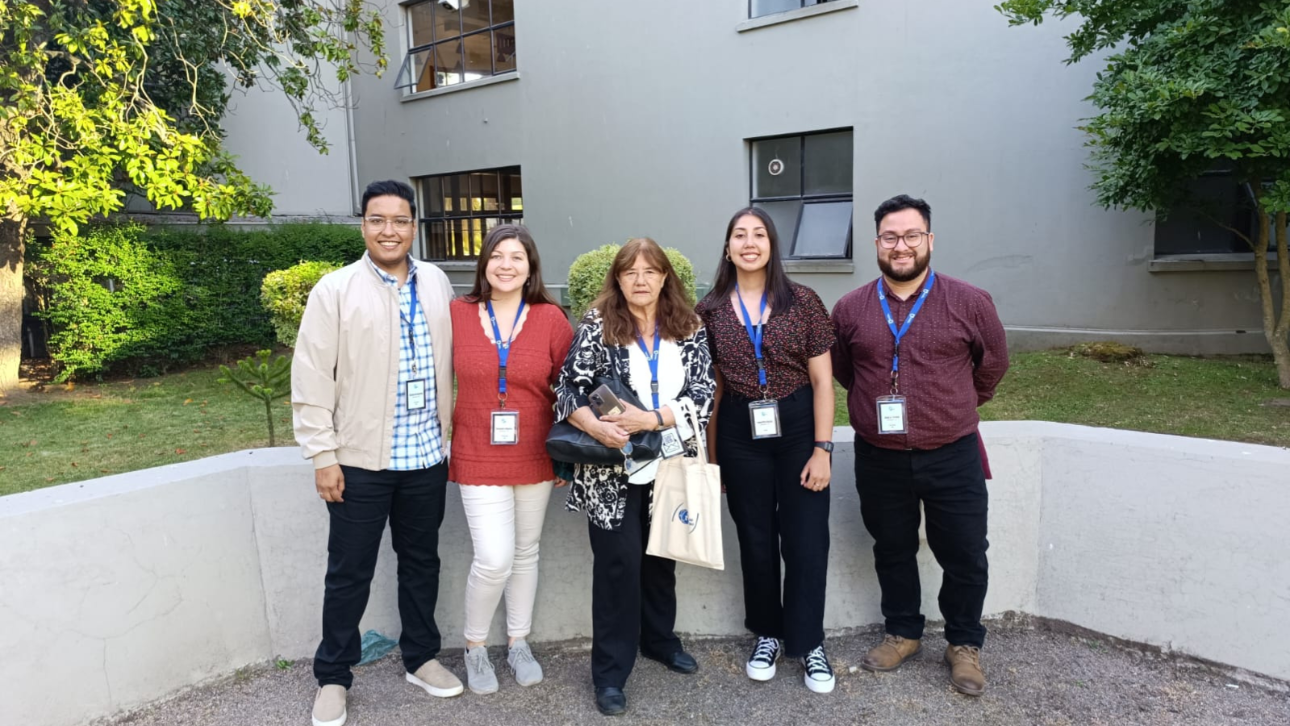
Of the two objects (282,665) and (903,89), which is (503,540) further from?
(903,89)

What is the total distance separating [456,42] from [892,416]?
14248 mm

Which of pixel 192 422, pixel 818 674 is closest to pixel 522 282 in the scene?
pixel 818 674

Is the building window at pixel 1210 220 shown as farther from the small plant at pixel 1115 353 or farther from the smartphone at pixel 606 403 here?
the smartphone at pixel 606 403

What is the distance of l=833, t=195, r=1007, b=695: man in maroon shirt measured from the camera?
310 cm

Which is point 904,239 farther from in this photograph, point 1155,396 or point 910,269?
point 1155,396

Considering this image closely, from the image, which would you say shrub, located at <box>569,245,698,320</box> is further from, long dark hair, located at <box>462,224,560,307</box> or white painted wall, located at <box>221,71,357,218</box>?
white painted wall, located at <box>221,71,357,218</box>

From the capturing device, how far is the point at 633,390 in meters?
3.06

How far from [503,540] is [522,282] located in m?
1.04

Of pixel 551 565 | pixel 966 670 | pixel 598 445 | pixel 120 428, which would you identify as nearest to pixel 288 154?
pixel 120 428

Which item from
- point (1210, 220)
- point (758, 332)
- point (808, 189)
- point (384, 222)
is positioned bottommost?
point (758, 332)

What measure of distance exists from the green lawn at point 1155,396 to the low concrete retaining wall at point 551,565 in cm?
281

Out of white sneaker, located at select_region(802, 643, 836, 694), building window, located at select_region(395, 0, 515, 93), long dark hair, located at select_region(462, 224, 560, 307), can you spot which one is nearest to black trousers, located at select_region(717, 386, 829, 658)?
white sneaker, located at select_region(802, 643, 836, 694)

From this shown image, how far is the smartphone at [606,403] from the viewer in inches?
114

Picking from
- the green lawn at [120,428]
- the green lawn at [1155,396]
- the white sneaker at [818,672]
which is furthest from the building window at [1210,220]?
the green lawn at [120,428]
